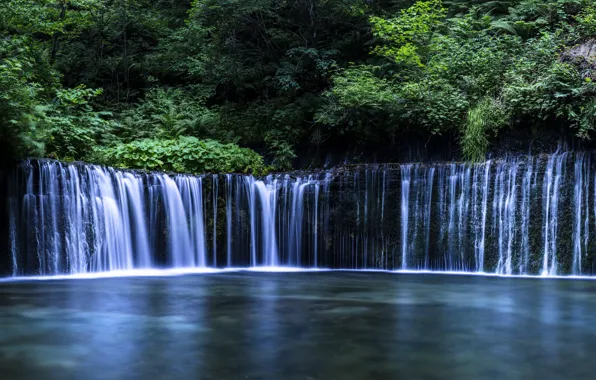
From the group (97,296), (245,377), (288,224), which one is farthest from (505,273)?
(245,377)

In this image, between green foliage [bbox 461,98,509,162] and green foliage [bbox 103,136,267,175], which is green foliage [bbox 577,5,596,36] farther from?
green foliage [bbox 103,136,267,175]

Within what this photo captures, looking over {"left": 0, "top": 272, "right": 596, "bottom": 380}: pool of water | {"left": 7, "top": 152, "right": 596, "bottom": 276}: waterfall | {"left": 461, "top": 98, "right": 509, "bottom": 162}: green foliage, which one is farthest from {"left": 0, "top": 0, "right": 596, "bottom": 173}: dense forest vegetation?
{"left": 0, "top": 272, "right": 596, "bottom": 380}: pool of water

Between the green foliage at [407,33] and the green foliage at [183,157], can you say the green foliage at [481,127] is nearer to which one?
the green foliage at [407,33]

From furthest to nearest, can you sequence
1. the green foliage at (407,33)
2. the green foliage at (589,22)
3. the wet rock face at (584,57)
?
the green foliage at (407,33) → the green foliage at (589,22) → the wet rock face at (584,57)

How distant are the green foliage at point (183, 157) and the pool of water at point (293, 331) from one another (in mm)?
5979

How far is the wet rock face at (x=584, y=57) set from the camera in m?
13.7

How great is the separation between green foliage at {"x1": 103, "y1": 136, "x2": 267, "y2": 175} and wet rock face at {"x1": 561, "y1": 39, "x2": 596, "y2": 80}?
8.00m

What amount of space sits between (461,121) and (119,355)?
37.9 ft

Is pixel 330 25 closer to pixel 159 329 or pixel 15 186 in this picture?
pixel 15 186

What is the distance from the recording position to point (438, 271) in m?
13.7

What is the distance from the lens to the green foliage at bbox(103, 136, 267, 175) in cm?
1598

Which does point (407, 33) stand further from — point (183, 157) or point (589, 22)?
point (183, 157)

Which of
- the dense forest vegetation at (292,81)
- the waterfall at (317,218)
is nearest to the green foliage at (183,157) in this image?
the dense forest vegetation at (292,81)

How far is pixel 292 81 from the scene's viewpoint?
710 inches
